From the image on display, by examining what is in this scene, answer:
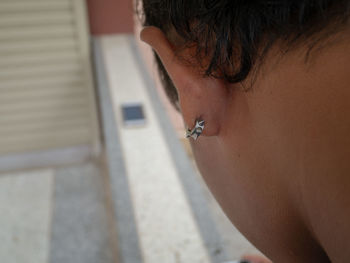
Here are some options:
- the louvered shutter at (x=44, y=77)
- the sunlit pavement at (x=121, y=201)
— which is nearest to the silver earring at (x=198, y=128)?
the sunlit pavement at (x=121, y=201)

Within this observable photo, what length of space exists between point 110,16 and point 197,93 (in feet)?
6.66

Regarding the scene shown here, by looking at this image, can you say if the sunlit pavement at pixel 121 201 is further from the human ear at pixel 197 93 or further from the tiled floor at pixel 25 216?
the human ear at pixel 197 93

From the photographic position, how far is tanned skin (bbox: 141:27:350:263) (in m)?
0.27

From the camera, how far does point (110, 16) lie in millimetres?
2277

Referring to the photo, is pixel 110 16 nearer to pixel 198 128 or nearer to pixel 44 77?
pixel 44 77

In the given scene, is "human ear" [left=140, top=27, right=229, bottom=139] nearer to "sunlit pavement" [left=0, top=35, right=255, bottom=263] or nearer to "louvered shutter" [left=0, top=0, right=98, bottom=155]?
"sunlit pavement" [left=0, top=35, right=255, bottom=263]

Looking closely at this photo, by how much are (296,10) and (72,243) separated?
1.88m

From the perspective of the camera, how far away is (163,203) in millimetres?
1127

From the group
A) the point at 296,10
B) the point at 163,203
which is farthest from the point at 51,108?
the point at 296,10

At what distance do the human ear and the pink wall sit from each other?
192 cm

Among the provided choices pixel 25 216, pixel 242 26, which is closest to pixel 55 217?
pixel 25 216

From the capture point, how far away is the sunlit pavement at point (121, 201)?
99 centimetres

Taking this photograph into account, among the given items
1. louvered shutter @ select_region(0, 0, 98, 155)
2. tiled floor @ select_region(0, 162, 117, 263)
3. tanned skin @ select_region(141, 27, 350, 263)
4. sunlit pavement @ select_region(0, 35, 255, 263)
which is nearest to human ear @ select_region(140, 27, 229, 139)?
tanned skin @ select_region(141, 27, 350, 263)

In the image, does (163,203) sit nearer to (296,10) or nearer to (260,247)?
(260,247)
